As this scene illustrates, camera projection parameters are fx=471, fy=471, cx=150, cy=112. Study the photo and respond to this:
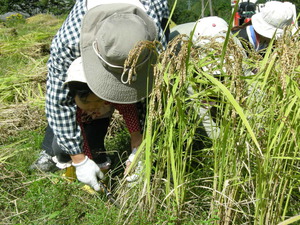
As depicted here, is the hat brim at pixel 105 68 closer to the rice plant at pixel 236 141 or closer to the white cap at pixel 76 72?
the white cap at pixel 76 72

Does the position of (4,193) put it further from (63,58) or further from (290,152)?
(290,152)

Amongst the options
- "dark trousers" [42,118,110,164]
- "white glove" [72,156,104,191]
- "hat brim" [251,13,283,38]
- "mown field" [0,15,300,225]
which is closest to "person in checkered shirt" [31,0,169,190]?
"white glove" [72,156,104,191]

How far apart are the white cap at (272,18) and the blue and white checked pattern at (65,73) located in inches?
50.1

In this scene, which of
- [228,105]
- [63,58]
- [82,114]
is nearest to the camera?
[228,105]

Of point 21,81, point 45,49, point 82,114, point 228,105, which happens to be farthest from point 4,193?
point 45,49

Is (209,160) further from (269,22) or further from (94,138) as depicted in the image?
(269,22)

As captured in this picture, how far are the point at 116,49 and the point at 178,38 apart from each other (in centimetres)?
30

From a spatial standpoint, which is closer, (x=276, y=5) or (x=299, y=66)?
(x=299, y=66)

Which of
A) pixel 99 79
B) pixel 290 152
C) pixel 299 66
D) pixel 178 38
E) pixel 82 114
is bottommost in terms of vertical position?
pixel 82 114

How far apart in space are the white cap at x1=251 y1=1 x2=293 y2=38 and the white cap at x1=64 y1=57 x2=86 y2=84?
5.62 ft

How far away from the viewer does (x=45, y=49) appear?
17.0ft

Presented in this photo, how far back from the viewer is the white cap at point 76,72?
1.85m

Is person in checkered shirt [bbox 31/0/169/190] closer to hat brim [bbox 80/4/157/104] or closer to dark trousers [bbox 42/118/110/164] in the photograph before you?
hat brim [bbox 80/4/157/104]

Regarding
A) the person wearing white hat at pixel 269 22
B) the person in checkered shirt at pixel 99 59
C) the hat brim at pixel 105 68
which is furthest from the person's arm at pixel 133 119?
the person wearing white hat at pixel 269 22
